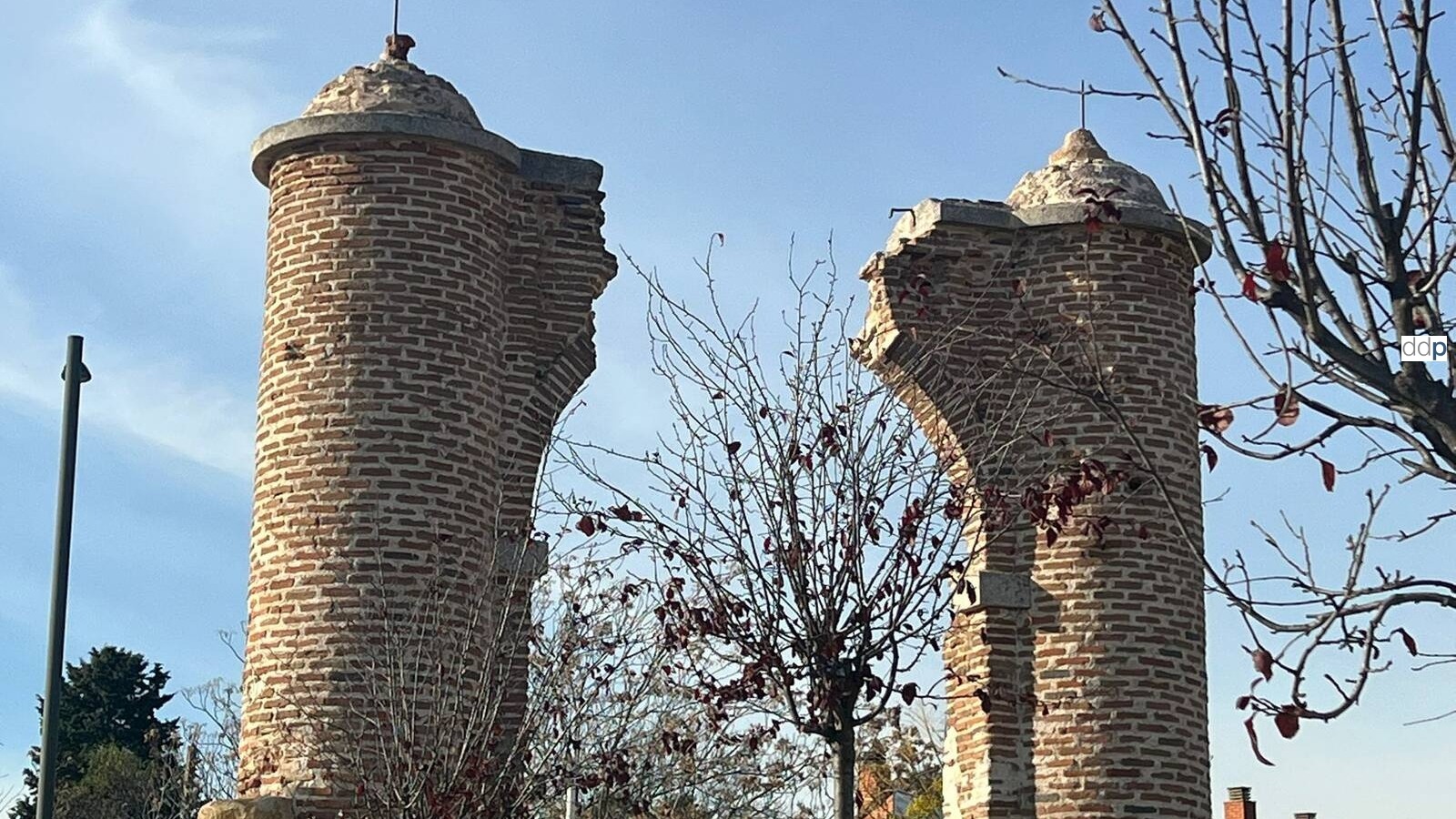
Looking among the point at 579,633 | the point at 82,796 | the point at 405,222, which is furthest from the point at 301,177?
the point at 82,796

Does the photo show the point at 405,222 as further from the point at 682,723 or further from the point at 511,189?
the point at 682,723

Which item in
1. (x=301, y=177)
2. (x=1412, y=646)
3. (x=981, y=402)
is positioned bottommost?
(x=1412, y=646)

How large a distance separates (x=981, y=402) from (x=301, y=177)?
505 centimetres

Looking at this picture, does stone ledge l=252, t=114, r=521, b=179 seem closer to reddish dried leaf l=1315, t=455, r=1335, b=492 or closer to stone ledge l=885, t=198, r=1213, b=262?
stone ledge l=885, t=198, r=1213, b=262

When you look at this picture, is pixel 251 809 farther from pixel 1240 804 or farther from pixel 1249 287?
pixel 1240 804

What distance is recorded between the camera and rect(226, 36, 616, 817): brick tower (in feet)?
43.7

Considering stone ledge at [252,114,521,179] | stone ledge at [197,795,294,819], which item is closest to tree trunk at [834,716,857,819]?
stone ledge at [197,795,294,819]

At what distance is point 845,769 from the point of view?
1117 centimetres

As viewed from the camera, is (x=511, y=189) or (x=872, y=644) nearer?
(x=872, y=644)

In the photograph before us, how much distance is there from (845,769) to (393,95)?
594 cm

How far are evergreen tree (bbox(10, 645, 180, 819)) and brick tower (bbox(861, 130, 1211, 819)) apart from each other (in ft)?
75.5

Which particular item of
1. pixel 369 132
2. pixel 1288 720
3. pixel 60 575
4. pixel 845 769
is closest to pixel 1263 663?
pixel 1288 720

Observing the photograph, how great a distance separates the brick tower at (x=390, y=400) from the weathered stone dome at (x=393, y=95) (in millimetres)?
18

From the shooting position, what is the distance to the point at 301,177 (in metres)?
14.3
